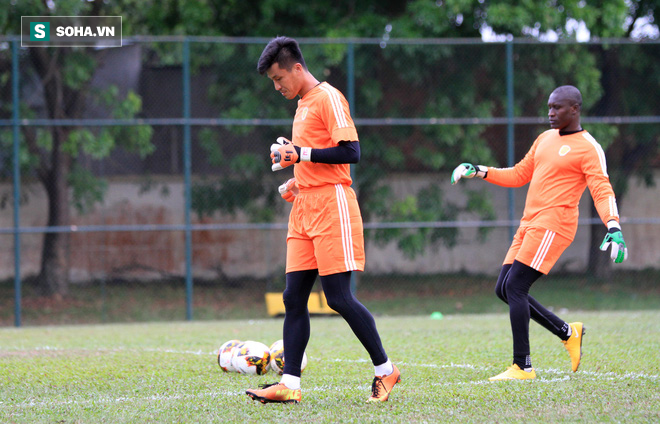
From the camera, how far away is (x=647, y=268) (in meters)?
15.1

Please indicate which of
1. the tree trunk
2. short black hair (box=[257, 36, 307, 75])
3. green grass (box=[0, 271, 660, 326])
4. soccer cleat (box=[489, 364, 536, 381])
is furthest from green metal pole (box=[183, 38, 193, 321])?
short black hair (box=[257, 36, 307, 75])

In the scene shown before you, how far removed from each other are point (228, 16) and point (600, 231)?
811cm

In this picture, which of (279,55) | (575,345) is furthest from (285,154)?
(575,345)

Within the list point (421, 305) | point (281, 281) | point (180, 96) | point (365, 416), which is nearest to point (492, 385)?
point (365, 416)

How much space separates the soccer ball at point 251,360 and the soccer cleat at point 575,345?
7.11ft

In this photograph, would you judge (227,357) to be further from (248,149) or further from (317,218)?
(248,149)

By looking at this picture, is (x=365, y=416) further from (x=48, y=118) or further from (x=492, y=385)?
(x=48, y=118)

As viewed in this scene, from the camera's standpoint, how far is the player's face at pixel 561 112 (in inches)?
207

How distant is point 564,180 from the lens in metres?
5.23

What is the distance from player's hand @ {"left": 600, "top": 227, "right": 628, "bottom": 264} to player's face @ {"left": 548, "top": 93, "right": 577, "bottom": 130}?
879mm

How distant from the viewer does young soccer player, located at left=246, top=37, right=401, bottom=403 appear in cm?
433

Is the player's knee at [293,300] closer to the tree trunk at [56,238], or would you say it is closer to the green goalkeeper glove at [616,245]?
the green goalkeeper glove at [616,245]

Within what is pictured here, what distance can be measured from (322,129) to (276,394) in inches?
60.8

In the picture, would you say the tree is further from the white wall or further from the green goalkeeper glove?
the green goalkeeper glove
